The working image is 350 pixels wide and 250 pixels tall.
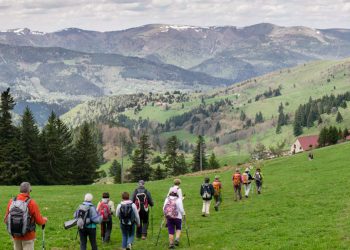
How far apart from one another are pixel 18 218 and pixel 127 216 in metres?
7.16

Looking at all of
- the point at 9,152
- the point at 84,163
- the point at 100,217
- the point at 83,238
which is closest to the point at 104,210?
the point at 83,238

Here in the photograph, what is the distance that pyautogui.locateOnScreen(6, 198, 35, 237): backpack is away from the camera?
16547 mm

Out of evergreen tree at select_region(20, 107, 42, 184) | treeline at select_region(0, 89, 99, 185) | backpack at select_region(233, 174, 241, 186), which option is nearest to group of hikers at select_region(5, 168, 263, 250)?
backpack at select_region(233, 174, 241, 186)

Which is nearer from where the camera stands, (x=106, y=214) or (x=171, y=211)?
(x=171, y=211)

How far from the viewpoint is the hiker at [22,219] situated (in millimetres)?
16562

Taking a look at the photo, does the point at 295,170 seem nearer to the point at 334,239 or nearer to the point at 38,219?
the point at 334,239

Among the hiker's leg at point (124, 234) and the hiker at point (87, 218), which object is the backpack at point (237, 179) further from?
the hiker at point (87, 218)

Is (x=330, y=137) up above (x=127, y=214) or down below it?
above

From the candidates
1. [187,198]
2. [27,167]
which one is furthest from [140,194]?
[27,167]

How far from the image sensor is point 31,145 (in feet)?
291

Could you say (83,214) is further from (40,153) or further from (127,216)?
(40,153)

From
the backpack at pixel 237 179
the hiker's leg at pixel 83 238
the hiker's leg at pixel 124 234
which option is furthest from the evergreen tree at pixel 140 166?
the hiker's leg at pixel 83 238

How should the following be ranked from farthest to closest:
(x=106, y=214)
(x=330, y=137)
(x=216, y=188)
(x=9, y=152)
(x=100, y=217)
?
1. (x=330, y=137)
2. (x=9, y=152)
3. (x=216, y=188)
4. (x=106, y=214)
5. (x=100, y=217)

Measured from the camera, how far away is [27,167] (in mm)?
85500
